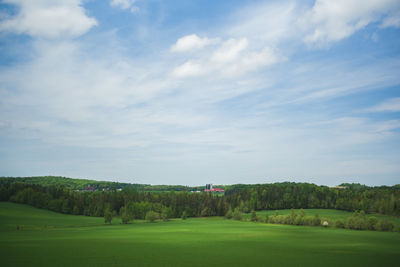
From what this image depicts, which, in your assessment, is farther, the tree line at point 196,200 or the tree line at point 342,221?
the tree line at point 196,200

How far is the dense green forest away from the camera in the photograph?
129m

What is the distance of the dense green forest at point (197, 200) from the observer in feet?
424

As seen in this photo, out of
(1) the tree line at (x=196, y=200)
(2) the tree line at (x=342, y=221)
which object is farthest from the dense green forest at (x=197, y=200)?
(2) the tree line at (x=342, y=221)

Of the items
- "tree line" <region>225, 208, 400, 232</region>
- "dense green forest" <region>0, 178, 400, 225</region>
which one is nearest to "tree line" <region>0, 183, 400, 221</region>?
"dense green forest" <region>0, 178, 400, 225</region>

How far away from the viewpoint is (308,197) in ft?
519

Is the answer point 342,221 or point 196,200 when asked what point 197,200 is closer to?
point 196,200

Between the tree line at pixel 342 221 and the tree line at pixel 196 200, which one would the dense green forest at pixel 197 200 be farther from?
the tree line at pixel 342 221

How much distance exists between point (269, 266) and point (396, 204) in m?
101

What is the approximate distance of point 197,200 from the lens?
500 ft

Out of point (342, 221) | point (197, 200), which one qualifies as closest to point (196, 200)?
point (197, 200)

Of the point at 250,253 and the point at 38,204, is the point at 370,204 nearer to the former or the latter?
the point at 250,253

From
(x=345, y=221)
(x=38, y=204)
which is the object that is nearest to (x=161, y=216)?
(x=38, y=204)

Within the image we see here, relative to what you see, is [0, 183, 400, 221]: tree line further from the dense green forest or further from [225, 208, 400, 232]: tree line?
[225, 208, 400, 232]: tree line

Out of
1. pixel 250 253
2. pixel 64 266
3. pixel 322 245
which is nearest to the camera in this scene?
pixel 64 266
